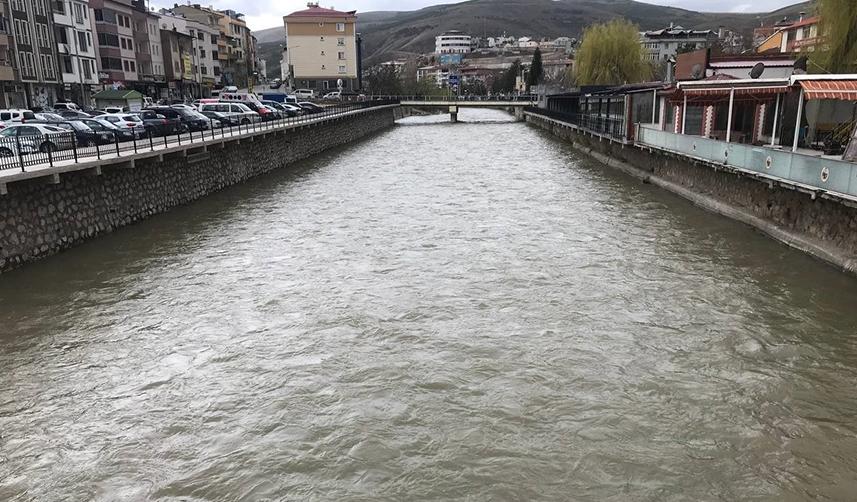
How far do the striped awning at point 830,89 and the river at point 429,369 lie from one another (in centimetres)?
392

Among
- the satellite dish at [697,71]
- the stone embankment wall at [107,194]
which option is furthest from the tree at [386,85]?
the satellite dish at [697,71]

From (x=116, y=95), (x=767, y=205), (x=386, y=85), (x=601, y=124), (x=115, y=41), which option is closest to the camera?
(x=767, y=205)

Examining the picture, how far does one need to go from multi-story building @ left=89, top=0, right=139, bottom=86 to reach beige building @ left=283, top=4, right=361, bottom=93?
142 ft

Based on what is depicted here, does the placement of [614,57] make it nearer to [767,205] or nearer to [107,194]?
[767,205]

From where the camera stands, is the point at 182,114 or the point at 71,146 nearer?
the point at 71,146

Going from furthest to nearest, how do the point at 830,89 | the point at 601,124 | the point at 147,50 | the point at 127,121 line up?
the point at 147,50 < the point at 601,124 < the point at 127,121 < the point at 830,89

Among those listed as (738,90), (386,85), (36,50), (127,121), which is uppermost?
(36,50)

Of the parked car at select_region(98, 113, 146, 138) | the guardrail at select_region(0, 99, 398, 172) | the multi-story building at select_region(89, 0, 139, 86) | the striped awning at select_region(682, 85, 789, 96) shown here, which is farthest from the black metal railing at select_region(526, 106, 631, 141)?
the multi-story building at select_region(89, 0, 139, 86)

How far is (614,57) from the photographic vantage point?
68.8 meters

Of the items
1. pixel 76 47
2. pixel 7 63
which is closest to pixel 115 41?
pixel 76 47

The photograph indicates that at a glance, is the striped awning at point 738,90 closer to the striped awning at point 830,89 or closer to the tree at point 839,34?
the striped awning at point 830,89

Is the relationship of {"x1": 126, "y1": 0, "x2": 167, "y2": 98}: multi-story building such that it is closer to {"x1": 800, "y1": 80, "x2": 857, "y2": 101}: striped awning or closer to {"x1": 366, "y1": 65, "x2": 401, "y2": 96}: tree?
{"x1": 366, "y1": 65, "x2": 401, "y2": 96}: tree

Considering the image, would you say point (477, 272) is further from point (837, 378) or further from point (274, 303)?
point (837, 378)

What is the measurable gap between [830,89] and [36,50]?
173ft
